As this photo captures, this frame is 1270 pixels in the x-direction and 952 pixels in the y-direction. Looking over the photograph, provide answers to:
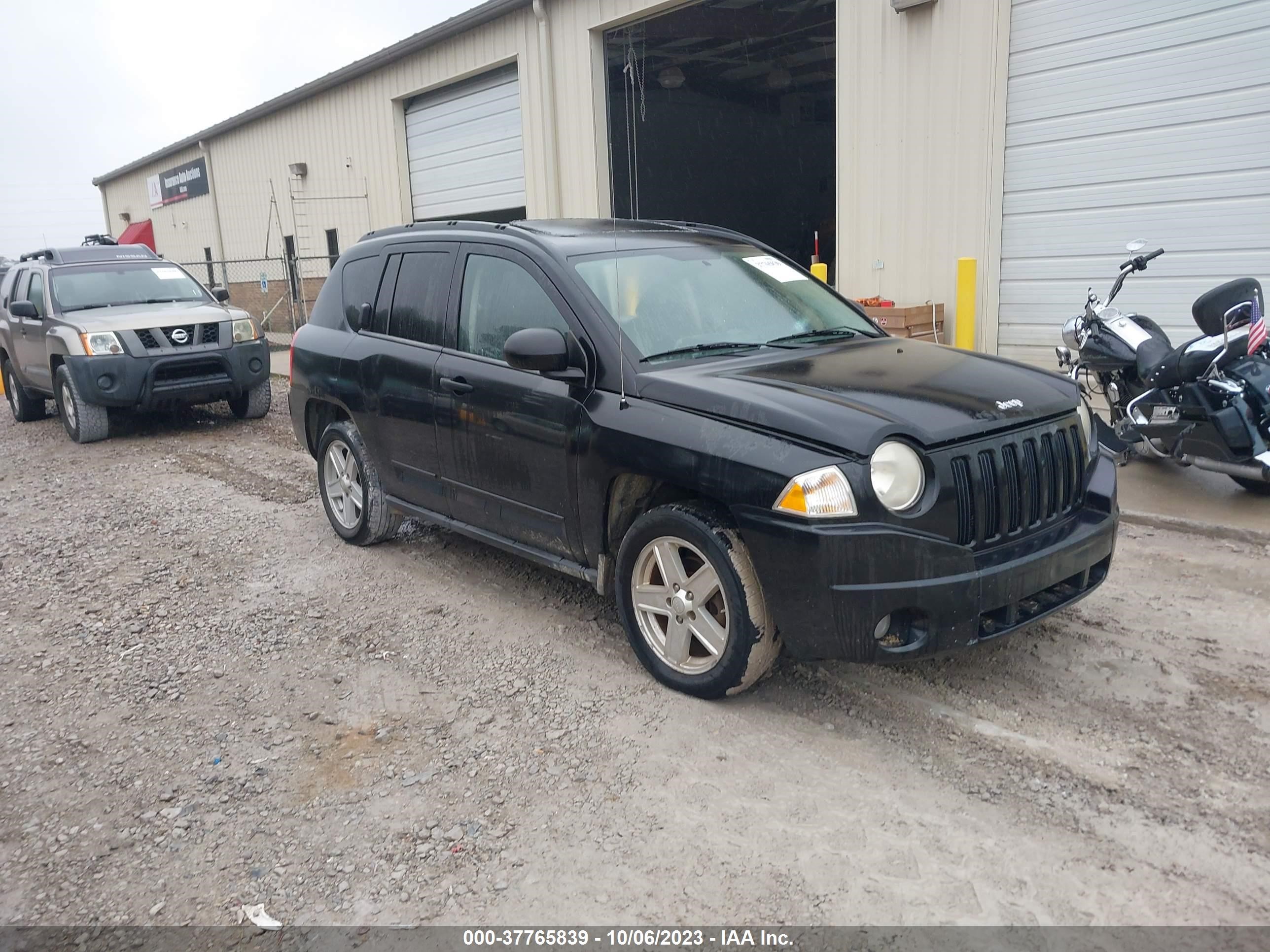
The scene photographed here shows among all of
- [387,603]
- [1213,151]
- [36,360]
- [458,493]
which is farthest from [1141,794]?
[36,360]

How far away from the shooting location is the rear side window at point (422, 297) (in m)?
5.11

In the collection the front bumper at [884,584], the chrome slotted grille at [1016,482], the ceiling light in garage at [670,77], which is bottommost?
the front bumper at [884,584]

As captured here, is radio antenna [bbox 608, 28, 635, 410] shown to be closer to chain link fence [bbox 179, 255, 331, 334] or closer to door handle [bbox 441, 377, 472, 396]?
door handle [bbox 441, 377, 472, 396]

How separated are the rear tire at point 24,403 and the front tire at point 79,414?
6.35 feet

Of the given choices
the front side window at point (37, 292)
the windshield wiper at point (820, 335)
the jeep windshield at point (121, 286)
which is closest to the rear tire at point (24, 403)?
the front side window at point (37, 292)

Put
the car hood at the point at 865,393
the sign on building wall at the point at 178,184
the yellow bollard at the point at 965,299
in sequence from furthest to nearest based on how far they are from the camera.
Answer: the sign on building wall at the point at 178,184, the yellow bollard at the point at 965,299, the car hood at the point at 865,393

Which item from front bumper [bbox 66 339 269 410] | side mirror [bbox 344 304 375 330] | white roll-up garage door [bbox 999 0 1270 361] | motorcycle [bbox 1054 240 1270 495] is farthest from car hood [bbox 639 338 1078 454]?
front bumper [bbox 66 339 269 410]

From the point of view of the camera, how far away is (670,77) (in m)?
18.6

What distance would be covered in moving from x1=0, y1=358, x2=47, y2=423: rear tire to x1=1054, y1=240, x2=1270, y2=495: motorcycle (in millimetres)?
11651

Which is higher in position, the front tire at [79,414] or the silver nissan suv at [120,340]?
the silver nissan suv at [120,340]

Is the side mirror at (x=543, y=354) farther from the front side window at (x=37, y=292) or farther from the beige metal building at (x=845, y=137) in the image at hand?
the front side window at (x=37, y=292)

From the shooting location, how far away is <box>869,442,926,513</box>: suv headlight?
334cm

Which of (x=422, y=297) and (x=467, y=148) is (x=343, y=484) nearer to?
(x=422, y=297)

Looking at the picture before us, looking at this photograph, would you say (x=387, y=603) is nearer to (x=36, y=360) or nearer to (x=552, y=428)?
(x=552, y=428)
